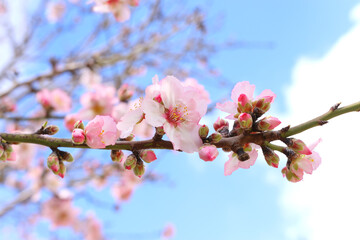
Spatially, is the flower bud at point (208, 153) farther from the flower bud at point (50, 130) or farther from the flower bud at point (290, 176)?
the flower bud at point (50, 130)

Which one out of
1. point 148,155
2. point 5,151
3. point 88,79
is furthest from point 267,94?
point 88,79

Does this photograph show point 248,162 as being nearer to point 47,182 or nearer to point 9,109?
point 9,109

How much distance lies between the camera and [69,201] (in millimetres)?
4531

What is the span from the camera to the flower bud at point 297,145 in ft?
3.11

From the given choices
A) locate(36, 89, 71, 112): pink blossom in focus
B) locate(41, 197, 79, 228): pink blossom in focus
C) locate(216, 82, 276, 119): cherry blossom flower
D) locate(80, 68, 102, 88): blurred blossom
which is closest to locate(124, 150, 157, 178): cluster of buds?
locate(216, 82, 276, 119): cherry blossom flower

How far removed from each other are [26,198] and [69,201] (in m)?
0.64

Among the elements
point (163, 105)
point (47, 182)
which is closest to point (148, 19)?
point (47, 182)

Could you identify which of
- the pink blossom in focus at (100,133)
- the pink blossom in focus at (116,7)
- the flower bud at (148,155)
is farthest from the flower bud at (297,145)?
the pink blossom in focus at (116,7)

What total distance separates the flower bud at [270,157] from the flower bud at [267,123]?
0.28 feet

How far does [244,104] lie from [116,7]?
6.25 ft

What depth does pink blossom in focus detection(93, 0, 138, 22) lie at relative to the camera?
2.37 meters

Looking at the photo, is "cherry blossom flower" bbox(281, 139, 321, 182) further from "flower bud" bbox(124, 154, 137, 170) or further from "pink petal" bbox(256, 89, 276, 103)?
"flower bud" bbox(124, 154, 137, 170)

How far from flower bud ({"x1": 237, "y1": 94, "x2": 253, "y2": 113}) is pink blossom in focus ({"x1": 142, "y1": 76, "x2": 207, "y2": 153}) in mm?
138

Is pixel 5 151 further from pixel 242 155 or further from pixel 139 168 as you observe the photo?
pixel 242 155
